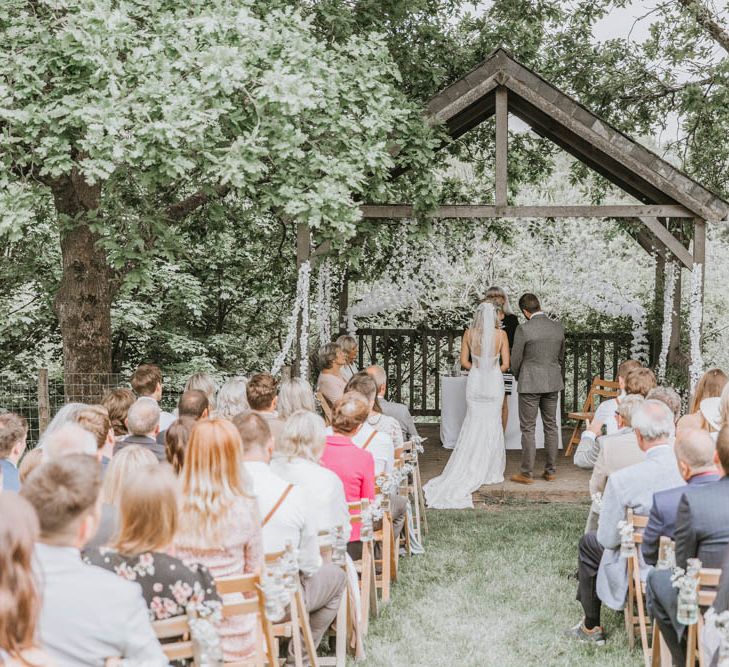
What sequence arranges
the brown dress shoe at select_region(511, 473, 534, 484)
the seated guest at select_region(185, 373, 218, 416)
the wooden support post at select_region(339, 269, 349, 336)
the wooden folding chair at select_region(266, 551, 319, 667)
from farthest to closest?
the wooden support post at select_region(339, 269, 349, 336) < the brown dress shoe at select_region(511, 473, 534, 484) < the seated guest at select_region(185, 373, 218, 416) < the wooden folding chair at select_region(266, 551, 319, 667)

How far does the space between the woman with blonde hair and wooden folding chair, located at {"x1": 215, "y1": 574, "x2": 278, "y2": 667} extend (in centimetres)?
59

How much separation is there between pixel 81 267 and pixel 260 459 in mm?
6324

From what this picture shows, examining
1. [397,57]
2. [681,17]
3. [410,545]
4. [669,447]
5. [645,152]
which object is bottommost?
[410,545]

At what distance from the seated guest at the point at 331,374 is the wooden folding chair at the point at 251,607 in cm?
435

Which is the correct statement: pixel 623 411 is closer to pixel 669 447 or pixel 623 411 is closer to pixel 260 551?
pixel 669 447

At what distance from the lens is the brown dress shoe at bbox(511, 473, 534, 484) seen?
9.88 m

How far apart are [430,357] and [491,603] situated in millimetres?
8790

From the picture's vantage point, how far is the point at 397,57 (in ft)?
37.4

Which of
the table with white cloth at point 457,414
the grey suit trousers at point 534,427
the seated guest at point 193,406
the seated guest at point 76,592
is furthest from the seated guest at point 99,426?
the table with white cloth at point 457,414

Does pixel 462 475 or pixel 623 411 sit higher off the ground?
pixel 623 411

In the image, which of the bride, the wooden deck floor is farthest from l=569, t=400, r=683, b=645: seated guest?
the bride

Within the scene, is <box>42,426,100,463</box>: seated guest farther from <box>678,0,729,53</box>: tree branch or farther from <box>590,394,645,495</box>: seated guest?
<box>678,0,729,53</box>: tree branch

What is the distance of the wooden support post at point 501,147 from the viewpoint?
31.9 ft

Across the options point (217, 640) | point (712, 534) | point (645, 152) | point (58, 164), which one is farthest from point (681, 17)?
point (217, 640)
